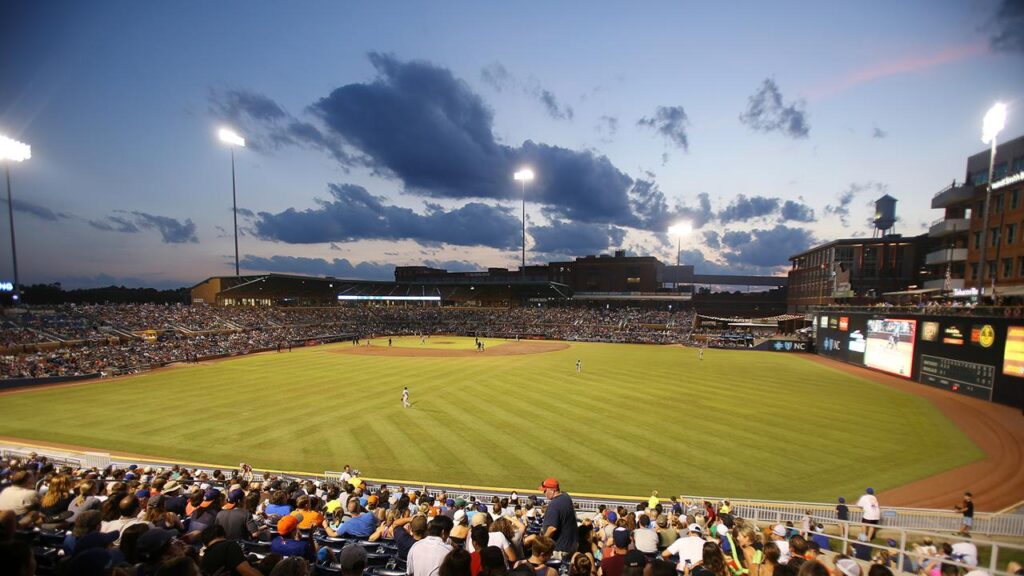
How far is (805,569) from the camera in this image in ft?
11.9

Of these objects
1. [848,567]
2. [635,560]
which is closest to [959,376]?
[848,567]

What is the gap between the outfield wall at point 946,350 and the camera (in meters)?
23.9

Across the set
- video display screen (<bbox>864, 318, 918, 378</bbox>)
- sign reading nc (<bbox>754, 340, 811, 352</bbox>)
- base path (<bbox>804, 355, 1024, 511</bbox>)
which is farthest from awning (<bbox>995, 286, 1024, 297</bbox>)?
sign reading nc (<bbox>754, 340, 811, 352</bbox>)

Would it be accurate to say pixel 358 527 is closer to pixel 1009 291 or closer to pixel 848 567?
pixel 848 567

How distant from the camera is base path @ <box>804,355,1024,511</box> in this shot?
13.8 m

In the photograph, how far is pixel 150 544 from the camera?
406 centimetres

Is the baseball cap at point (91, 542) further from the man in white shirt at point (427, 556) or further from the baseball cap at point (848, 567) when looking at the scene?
the baseball cap at point (848, 567)

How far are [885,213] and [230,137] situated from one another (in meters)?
94.3

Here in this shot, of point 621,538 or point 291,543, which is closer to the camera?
point 621,538

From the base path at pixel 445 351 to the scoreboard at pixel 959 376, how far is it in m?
35.2

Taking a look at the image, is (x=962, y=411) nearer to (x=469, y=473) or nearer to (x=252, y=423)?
(x=469, y=473)

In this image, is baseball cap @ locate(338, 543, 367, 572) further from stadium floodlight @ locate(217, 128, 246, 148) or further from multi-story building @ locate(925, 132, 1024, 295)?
stadium floodlight @ locate(217, 128, 246, 148)

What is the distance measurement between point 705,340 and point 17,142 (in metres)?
83.4

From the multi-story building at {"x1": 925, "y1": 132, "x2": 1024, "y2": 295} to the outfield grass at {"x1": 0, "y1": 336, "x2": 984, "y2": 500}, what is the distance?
48.8ft
